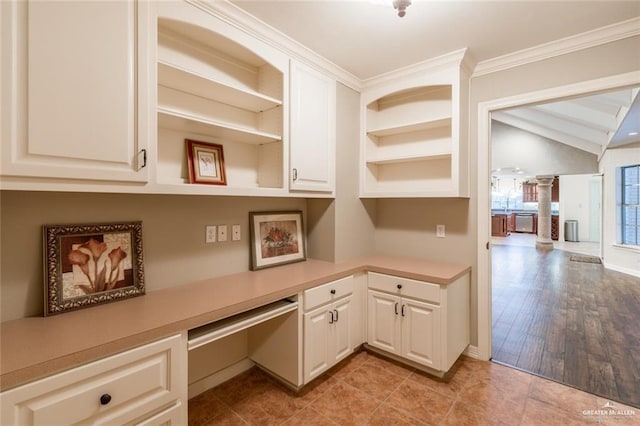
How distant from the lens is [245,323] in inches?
64.1

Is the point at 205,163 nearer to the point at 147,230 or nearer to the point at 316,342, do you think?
the point at 147,230

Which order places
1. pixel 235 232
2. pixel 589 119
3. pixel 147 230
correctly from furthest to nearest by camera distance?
1. pixel 589 119
2. pixel 235 232
3. pixel 147 230

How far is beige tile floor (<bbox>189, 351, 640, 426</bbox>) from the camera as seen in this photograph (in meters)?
1.83

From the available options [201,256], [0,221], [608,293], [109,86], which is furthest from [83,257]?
[608,293]

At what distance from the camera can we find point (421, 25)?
192 centimetres

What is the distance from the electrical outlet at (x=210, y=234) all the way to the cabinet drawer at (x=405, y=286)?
4.35 ft

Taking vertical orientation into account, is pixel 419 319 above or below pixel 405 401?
above

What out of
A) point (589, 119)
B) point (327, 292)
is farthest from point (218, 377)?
point (589, 119)

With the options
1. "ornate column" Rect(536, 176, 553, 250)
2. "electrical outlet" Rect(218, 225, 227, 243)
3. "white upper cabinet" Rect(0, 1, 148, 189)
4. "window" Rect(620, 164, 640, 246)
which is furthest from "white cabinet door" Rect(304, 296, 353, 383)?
"ornate column" Rect(536, 176, 553, 250)

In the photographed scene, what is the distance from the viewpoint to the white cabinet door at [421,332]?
2.18m

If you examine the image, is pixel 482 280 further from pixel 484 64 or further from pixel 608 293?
pixel 608 293

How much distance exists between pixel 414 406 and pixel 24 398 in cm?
202

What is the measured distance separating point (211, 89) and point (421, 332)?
2.32 metres

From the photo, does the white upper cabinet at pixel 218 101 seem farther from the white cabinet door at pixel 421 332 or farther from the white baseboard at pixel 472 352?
the white baseboard at pixel 472 352
